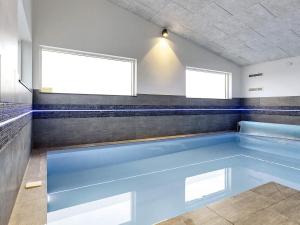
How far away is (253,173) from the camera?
283cm

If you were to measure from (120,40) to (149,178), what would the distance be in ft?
10.8

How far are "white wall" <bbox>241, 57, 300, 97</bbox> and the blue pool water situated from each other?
1.77 metres

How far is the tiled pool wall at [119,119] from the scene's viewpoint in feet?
12.5

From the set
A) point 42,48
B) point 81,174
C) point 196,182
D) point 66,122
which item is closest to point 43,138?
point 66,122

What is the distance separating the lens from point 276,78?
5.84 meters

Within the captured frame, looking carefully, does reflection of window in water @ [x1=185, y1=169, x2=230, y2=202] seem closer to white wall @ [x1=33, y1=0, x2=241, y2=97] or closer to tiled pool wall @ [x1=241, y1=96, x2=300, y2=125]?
white wall @ [x1=33, y1=0, x2=241, y2=97]

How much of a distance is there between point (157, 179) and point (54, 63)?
3192 millimetres

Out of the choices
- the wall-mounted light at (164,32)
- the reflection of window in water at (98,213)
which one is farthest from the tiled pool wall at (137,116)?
the reflection of window in water at (98,213)

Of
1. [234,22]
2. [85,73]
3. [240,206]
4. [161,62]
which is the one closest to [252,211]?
[240,206]

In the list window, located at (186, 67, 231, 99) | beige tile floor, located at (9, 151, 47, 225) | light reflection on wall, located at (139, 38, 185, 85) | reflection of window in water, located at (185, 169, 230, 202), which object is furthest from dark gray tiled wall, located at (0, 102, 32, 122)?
window, located at (186, 67, 231, 99)

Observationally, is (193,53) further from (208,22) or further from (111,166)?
(111,166)

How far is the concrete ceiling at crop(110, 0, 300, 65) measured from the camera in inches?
150

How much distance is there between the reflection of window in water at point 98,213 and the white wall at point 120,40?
2.79 meters

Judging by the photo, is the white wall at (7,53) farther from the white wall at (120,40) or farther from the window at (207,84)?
the window at (207,84)
